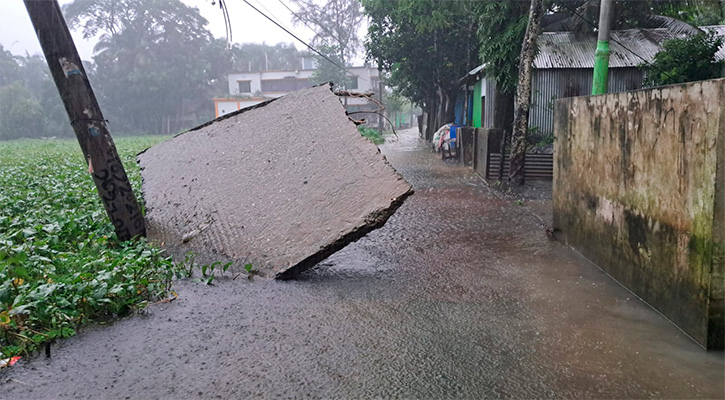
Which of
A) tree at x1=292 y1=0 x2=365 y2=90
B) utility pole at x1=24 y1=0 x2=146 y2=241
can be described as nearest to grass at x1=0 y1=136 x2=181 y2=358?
utility pole at x1=24 y1=0 x2=146 y2=241

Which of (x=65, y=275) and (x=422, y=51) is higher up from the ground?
(x=422, y=51)

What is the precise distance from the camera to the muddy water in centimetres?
277

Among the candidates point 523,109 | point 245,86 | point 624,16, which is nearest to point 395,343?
point 523,109

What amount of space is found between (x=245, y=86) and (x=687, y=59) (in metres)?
41.3

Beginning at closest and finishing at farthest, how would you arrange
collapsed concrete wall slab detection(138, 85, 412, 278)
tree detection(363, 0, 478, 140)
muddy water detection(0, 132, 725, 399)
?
muddy water detection(0, 132, 725, 399) < collapsed concrete wall slab detection(138, 85, 412, 278) < tree detection(363, 0, 478, 140)

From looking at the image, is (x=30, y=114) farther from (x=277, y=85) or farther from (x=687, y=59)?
(x=687, y=59)

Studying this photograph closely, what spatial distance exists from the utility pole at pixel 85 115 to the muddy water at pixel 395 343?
1604mm

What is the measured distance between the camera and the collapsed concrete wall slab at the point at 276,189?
448cm

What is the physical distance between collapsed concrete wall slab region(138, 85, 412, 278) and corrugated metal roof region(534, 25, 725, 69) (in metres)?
9.83

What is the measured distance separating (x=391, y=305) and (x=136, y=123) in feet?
166

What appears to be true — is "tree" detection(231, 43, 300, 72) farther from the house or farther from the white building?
the house

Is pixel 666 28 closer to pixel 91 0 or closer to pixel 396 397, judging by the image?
pixel 396 397

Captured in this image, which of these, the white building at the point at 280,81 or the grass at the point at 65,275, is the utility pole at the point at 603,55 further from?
the white building at the point at 280,81

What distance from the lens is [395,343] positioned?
3312 mm
